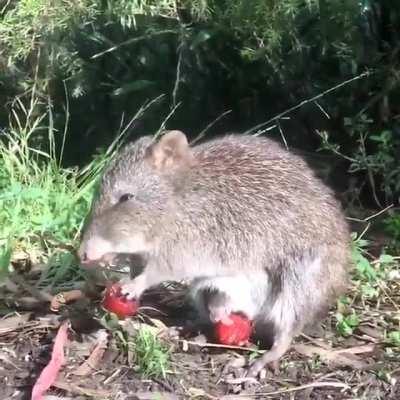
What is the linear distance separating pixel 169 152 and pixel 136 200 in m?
0.29

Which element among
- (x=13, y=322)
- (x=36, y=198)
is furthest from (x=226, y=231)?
(x=36, y=198)

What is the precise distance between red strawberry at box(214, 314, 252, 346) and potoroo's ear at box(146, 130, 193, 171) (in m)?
0.77

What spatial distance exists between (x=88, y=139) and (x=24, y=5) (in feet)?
3.81

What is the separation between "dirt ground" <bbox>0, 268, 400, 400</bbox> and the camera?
4766mm

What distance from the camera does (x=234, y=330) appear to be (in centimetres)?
501

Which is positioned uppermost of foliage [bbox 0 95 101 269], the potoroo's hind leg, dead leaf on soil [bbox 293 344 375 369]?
foliage [bbox 0 95 101 269]

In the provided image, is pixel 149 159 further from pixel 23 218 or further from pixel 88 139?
pixel 88 139

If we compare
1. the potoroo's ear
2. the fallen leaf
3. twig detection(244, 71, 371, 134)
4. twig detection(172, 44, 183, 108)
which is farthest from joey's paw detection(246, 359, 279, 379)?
twig detection(172, 44, 183, 108)

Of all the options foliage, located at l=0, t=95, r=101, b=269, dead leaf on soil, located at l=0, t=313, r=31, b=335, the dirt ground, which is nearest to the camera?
the dirt ground

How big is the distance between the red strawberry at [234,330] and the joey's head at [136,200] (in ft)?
1.62

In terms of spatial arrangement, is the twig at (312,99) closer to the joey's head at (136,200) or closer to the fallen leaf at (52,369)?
Result: the joey's head at (136,200)

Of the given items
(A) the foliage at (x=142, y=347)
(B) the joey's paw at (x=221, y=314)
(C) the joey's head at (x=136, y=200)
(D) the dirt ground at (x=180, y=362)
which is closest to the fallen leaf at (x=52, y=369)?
(D) the dirt ground at (x=180, y=362)

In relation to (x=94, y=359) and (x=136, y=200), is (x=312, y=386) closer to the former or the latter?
(x=94, y=359)

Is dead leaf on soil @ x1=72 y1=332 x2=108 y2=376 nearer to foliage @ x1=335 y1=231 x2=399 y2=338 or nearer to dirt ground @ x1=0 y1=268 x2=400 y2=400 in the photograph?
dirt ground @ x1=0 y1=268 x2=400 y2=400
